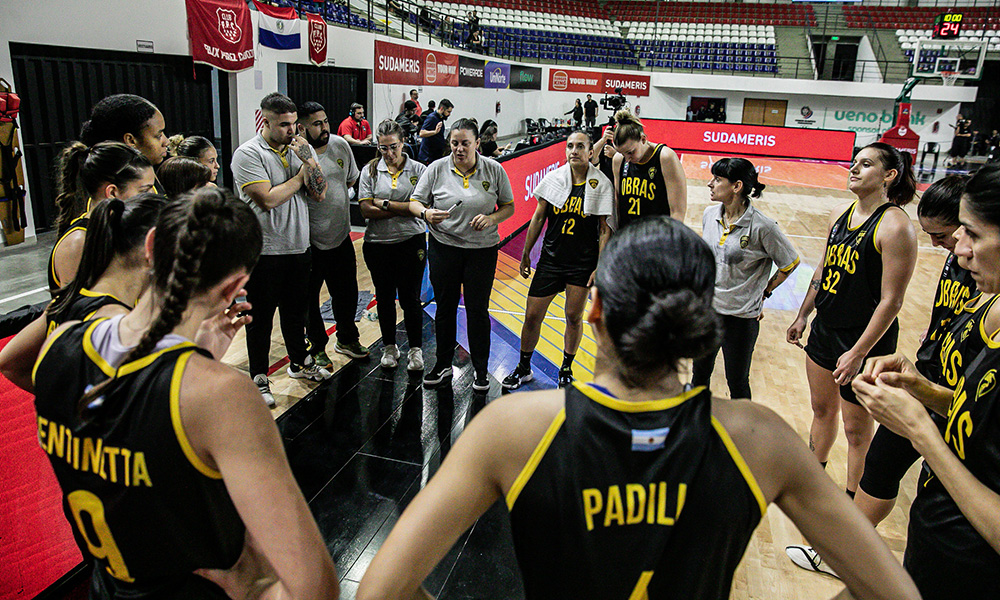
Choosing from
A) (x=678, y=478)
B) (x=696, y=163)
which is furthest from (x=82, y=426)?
(x=696, y=163)

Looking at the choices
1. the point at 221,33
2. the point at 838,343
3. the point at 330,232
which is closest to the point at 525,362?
the point at 330,232

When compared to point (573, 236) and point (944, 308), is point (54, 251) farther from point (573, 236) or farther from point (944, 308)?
point (944, 308)

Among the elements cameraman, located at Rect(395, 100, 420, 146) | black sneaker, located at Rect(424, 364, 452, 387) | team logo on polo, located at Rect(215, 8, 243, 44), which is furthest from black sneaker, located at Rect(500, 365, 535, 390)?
team logo on polo, located at Rect(215, 8, 243, 44)

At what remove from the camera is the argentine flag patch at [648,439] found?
0.97 meters

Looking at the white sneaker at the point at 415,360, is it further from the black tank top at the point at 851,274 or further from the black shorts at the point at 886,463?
the black shorts at the point at 886,463

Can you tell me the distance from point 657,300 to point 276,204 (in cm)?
324

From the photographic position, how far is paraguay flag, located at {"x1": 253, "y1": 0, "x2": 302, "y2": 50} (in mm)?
9531

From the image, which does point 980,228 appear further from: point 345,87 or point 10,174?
point 345,87

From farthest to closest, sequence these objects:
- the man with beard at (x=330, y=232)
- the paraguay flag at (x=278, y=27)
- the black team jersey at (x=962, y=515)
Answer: the paraguay flag at (x=278, y=27) → the man with beard at (x=330, y=232) → the black team jersey at (x=962, y=515)

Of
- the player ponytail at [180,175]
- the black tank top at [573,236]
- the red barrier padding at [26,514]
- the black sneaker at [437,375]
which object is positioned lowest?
the black sneaker at [437,375]

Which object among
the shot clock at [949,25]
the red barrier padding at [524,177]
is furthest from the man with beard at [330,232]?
the shot clock at [949,25]

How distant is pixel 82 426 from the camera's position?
3.69 ft

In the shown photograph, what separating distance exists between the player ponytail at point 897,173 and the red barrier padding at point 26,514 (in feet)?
12.0

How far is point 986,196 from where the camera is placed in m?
1.53
